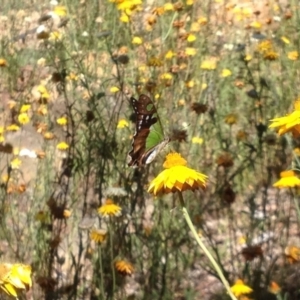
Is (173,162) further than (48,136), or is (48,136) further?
(48,136)

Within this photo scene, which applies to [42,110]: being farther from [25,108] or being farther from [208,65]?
[208,65]

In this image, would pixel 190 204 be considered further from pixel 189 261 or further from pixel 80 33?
pixel 80 33

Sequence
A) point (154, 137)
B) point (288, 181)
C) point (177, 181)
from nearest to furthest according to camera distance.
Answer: point (177, 181)
point (154, 137)
point (288, 181)

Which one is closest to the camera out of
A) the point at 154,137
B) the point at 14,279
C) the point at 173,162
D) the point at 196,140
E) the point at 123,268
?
the point at 14,279

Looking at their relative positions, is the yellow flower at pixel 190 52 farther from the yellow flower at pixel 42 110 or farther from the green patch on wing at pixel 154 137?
the green patch on wing at pixel 154 137

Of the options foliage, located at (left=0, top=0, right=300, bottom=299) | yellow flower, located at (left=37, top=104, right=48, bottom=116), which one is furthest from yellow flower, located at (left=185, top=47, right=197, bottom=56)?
yellow flower, located at (left=37, top=104, right=48, bottom=116)

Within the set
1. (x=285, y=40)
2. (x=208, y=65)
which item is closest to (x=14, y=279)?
(x=208, y=65)
